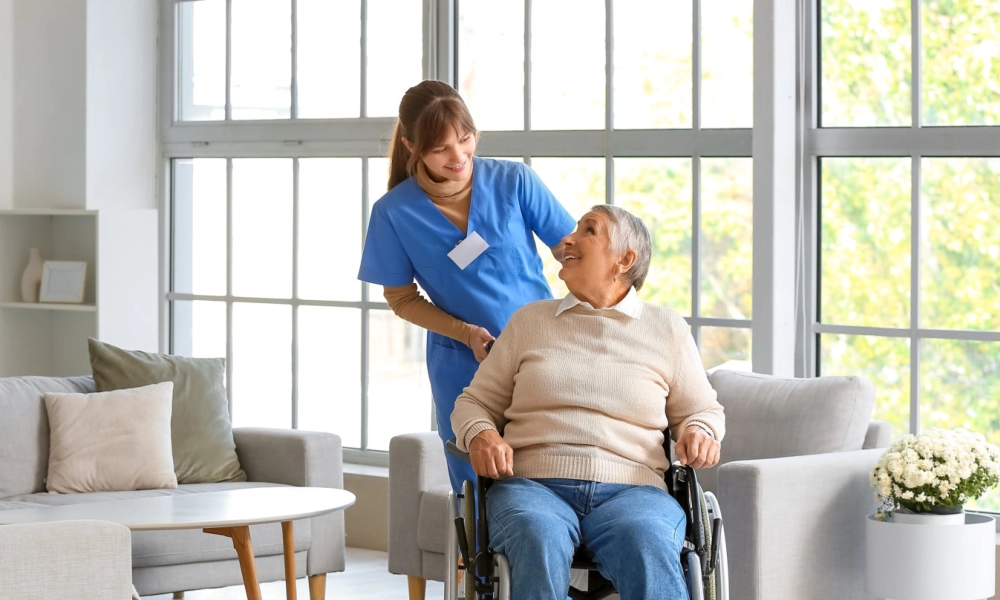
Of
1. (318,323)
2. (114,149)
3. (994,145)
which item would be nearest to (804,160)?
(994,145)

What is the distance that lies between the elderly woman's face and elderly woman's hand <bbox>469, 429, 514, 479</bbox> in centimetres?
38

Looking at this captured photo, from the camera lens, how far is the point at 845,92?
447 cm

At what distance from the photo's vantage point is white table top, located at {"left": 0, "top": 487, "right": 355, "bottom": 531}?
345 centimetres

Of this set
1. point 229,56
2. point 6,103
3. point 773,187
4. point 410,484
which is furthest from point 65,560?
point 6,103

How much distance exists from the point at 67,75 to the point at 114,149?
1.25ft

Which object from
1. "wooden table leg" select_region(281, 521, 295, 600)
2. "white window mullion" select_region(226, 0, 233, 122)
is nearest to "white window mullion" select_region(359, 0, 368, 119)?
"white window mullion" select_region(226, 0, 233, 122)

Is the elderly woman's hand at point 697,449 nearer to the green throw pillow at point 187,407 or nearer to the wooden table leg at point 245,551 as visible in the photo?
the wooden table leg at point 245,551

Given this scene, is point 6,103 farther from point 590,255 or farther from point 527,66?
point 590,255

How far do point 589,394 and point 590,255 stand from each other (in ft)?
0.96

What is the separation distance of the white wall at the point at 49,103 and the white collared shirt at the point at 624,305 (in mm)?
3692

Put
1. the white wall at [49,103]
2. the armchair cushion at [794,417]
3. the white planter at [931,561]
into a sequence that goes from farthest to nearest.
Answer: the white wall at [49,103] < the armchair cushion at [794,417] < the white planter at [931,561]

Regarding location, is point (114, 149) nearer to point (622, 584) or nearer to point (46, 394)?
point (46, 394)

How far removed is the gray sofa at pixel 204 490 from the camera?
13.3ft

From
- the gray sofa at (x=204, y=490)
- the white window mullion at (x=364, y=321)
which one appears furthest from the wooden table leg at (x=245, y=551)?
the white window mullion at (x=364, y=321)
